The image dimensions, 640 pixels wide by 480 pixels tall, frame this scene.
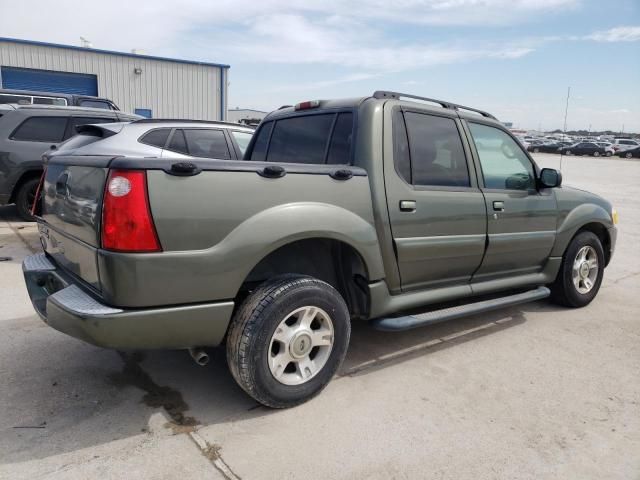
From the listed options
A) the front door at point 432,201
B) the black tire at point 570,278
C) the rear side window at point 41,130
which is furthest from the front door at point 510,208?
the rear side window at point 41,130

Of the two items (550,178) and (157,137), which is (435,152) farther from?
(157,137)

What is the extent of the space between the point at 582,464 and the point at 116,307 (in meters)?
2.44

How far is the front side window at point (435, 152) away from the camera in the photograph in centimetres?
354

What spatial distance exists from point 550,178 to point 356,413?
8.88 ft

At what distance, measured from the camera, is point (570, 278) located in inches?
192

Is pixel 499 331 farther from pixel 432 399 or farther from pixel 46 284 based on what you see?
pixel 46 284

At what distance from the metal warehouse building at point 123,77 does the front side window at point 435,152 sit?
801 inches

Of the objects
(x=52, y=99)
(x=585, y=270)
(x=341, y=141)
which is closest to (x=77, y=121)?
(x=52, y=99)

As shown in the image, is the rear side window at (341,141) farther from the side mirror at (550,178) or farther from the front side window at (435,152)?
the side mirror at (550,178)

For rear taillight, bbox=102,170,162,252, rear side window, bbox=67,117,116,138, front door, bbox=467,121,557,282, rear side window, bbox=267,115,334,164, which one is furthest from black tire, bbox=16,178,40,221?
front door, bbox=467,121,557,282

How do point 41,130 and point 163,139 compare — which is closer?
point 163,139

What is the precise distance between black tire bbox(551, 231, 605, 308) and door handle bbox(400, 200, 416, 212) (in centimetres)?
217

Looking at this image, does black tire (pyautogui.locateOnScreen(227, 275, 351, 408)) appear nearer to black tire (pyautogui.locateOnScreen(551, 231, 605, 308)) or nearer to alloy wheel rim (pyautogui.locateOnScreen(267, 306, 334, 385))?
alloy wheel rim (pyautogui.locateOnScreen(267, 306, 334, 385))

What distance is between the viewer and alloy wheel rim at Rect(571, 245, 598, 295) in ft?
16.2
